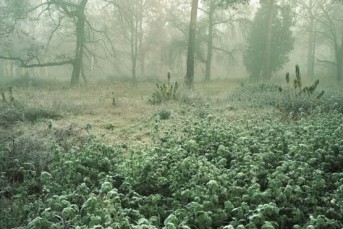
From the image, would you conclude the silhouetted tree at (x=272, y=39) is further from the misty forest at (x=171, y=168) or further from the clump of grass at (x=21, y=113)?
the clump of grass at (x=21, y=113)

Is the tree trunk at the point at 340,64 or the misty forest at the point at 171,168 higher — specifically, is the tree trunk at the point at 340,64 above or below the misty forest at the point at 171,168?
above

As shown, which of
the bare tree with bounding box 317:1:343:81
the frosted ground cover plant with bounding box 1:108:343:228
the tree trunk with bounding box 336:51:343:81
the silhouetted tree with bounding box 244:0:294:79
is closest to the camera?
the frosted ground cover plant with bounding box 1:108:343:228

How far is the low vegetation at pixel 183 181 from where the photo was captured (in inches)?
148

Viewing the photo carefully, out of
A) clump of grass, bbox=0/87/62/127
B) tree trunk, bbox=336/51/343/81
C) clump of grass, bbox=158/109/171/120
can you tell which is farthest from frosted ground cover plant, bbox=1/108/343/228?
tree trunk, bbox=336/51/343/81

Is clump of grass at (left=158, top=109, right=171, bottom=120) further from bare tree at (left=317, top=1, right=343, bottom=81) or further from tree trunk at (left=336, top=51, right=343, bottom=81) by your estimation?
tree trunk at (left=336, top=51, right=343, bottom=81)

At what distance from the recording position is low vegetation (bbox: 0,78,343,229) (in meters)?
3.76

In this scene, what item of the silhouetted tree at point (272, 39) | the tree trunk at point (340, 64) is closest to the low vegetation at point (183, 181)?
the silhouetted tree at point (272, 39)

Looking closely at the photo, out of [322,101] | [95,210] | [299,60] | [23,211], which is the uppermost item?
[299,60]

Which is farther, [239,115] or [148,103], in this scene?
A: [148,103]

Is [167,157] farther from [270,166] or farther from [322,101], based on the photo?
[322,101]

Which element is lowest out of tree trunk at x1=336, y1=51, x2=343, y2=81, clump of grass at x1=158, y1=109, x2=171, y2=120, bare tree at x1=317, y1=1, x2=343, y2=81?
clump of grass at x1=158, y1=109, x2=171, y2=120

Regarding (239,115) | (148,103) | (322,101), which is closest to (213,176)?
(239,115)

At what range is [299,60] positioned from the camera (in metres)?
53.7

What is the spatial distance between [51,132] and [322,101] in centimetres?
741
